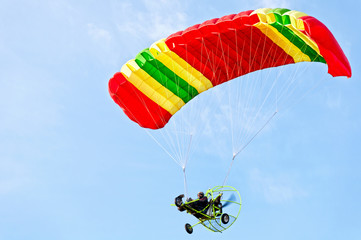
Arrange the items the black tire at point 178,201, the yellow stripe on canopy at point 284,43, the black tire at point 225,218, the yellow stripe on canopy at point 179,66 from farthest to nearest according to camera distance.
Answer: the yellow stripe on canopy at point 179,66
the yellow stripe on canopy at point 284,43
the black tire at point 225,218
the black tire at point 178,201

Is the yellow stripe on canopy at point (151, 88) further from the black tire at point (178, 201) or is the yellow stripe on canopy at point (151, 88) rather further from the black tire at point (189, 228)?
the black tire at point (189, 228)

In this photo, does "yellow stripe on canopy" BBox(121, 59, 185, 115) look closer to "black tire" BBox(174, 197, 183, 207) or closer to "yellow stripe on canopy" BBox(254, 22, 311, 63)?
"yellow stripe on canopy" BBox(254, 22, 311, 63)

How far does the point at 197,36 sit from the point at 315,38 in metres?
3.42

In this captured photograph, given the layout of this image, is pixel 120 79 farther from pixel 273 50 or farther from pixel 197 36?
pixel 273 50

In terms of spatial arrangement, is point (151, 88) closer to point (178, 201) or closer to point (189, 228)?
point (178, 201)

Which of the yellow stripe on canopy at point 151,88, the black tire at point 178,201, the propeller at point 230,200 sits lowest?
the propeller at point 230,200

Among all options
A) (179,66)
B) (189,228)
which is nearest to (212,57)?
(179,66)

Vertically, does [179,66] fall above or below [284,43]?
above

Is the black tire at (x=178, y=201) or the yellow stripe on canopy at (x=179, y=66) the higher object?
the yellow stripe on canopy at (x=179, y=66)

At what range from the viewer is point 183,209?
1698cm

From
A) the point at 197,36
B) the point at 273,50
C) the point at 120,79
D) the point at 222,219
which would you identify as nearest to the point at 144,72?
the point at 120,79

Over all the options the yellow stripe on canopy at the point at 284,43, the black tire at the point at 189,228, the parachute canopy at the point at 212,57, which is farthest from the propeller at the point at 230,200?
the yellow stripe on canopy at the point at 284,43

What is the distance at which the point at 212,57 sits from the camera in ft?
62.3

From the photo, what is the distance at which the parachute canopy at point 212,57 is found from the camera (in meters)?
16.5
